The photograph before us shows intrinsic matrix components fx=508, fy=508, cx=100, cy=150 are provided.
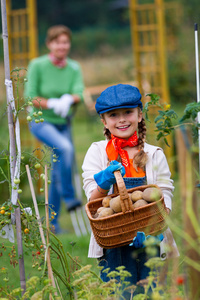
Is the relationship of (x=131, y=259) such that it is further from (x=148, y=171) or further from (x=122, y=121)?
(x=122, y=121)

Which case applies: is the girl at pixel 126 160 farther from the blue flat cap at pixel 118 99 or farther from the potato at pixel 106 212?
the potato at pixel 106 212

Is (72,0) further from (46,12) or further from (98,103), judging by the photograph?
(98,103)

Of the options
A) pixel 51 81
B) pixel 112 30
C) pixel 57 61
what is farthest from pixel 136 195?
pixel 112 30

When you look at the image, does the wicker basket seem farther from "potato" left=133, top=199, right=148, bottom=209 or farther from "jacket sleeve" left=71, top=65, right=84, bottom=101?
"jacket sleeve" left=71, top=65, right=84, bottom=101

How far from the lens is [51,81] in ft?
17.1

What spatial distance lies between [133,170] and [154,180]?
0.11m

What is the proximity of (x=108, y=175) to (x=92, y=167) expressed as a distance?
287 mm

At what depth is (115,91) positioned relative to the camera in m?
2.33

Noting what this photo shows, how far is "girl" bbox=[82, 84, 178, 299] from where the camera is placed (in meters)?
2.31

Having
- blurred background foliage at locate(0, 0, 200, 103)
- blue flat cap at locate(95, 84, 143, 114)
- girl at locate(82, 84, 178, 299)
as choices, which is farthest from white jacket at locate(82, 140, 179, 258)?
blurred background foliage at locate(0, 0, 200, 103)

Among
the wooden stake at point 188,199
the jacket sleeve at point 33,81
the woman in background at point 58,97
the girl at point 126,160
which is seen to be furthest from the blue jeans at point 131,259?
the jacket sleeve at point 33,81

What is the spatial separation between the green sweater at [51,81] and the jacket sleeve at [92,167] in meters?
2.66

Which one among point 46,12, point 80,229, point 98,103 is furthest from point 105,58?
point 98,103

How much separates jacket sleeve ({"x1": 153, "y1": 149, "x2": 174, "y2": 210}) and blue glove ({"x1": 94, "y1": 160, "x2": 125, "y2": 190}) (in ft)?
0.80
